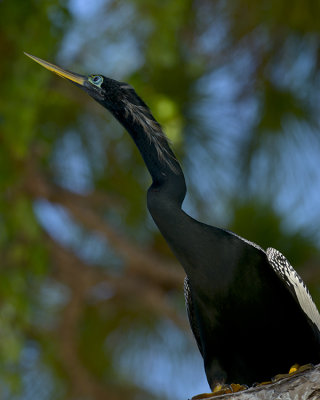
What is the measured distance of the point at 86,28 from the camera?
27.6 feet

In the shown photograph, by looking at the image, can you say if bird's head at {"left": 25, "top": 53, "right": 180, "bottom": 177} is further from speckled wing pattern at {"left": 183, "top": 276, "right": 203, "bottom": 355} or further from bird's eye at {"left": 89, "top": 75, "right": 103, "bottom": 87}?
speckled wing pattern at {"left": 183, "top": 276, "right": 203, "bottom": 355}

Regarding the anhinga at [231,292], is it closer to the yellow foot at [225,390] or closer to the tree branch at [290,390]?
the yellow foot at [225,390]

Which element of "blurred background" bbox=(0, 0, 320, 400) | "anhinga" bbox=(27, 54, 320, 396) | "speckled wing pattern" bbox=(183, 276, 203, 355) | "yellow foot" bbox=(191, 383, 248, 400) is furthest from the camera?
"blurred background" bbox=(0, 0, 320, 400)

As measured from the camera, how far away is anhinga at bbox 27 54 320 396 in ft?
12.2

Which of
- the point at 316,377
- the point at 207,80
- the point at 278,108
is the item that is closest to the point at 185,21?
the point at 207,80

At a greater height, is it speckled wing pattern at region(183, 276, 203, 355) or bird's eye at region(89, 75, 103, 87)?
bird's eye at region(89, 75, 103, 87)

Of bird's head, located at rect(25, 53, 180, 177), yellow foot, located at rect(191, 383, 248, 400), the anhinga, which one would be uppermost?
bird's head, located at rect(25, 53, 180, 177)

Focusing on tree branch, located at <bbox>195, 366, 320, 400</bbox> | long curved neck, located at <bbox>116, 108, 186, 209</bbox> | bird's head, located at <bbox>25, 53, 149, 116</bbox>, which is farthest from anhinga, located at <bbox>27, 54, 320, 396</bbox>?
tree branch, located at <bbox>195, 366, 320, 400</bbox>

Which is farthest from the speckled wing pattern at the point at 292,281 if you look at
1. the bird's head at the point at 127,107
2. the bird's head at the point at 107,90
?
the bird's head at the point at 107,90

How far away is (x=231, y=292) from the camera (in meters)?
3.76

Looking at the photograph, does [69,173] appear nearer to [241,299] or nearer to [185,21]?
[185,21]

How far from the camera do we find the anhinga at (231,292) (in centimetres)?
371

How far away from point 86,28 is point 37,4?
1.81 metres

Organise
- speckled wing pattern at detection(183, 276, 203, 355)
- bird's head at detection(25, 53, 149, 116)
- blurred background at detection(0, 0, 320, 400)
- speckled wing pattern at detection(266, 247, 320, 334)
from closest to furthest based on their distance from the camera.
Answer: speckled wing pattern at detection(266, 247, 320, 334)
bird's head at detection(25, 53, 149, 116)
speckled wing pattern at detection(183, 276, 203, 355)
blurred background at detection(0, 0, 320, 400)
